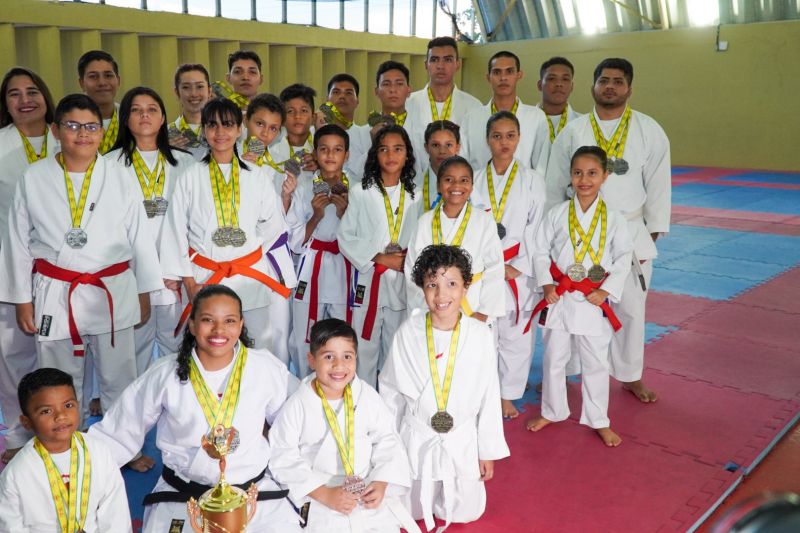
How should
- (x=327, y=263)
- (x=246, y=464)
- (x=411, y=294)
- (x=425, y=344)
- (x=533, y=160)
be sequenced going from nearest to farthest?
1. (x=246, y=464)
2. (x=425, y=344)
3. (x=411, y=294)
4. (x=327, y=263)
5. (x=533, y=160)

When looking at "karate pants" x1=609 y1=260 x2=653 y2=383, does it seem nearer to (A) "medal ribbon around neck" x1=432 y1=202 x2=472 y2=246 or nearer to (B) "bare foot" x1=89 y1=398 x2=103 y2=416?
(A) "medal ribbon around neck" x1=432 y1=202 x2=472 y2=246

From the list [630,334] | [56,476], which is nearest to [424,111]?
[630,334]

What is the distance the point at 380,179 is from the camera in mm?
4254

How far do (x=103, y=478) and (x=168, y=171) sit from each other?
1945 mm

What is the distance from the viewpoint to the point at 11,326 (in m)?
3.91

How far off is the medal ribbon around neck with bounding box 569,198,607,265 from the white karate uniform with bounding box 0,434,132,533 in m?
2.69

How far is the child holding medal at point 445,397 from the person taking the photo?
3303 mm

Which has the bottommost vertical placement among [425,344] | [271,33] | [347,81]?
[425,344]

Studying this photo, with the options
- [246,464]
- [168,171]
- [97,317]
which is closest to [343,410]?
[246,464]

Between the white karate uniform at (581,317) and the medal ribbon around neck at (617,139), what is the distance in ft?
1.92

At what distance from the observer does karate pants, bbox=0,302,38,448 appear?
387 cm

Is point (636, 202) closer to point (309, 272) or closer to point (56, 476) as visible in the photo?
point (309, 272)

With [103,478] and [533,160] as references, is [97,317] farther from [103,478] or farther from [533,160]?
[533,160]

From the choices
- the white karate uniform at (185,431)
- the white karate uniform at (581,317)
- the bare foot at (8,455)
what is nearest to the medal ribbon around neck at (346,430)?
the white karate uniform at (185,431)
